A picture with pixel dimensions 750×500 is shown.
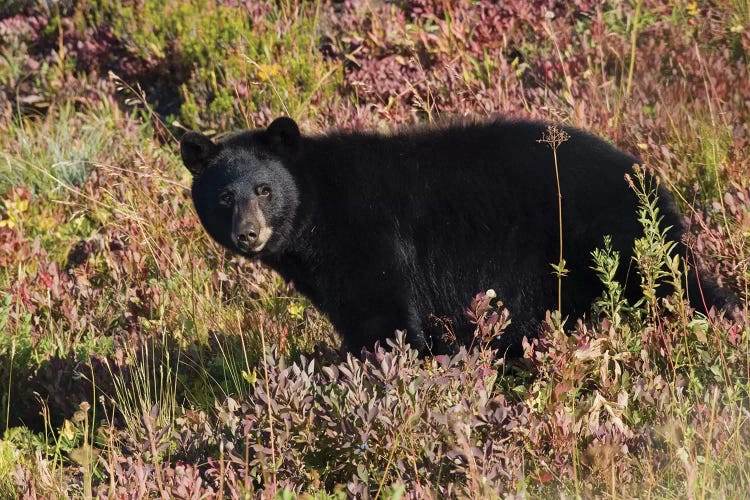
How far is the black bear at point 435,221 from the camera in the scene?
460cm

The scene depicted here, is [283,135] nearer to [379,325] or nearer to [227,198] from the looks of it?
[227,198]

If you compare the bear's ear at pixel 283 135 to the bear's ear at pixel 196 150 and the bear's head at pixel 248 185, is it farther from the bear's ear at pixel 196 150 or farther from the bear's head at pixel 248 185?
the bear's ear at pixel 196 150

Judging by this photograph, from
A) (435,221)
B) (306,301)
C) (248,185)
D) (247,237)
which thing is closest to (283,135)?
(248,185)

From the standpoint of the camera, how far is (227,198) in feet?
16.2

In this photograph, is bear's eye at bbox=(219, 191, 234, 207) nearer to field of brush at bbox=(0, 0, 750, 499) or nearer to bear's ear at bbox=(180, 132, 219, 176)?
bear's ear at bbox=(180, 132, 219, 176)

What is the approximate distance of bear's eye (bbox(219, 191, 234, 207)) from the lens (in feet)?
16.2

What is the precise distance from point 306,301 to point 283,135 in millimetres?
1112

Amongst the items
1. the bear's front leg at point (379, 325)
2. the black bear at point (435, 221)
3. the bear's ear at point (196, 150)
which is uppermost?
the bear's ear at point (196, 150)

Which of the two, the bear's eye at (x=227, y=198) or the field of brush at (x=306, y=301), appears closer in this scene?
the field of brush at (x=306, y=301)

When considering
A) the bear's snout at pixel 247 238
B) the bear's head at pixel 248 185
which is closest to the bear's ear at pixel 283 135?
the bear's head at pixel 248 185

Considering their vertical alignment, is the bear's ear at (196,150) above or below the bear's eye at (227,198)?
above

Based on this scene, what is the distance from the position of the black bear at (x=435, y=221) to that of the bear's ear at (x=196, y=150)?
2 centimetres

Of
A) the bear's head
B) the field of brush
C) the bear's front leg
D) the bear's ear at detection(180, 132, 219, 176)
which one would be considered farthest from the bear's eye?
the bear's front leg

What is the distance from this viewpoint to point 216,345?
5.27m
